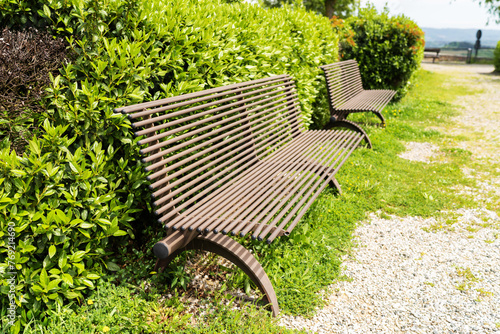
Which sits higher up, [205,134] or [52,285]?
[205,134]

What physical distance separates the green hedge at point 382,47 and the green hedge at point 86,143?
24.0 ft

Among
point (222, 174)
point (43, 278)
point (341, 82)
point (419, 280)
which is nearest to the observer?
point (43, 278)

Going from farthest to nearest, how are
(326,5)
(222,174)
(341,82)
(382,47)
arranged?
(326,5) < (382,47) < (341,82) < (222,174)

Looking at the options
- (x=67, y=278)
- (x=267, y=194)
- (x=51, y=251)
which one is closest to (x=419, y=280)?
(x=267, y=194)

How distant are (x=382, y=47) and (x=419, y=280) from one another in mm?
7792

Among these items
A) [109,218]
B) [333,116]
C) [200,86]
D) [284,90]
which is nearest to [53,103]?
[109,218]

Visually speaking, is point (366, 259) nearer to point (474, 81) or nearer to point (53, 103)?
point (53, 103)

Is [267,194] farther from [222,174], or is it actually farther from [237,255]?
[237,255]

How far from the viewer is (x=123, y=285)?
2.72m

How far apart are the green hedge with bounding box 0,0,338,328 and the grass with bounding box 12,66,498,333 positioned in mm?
211

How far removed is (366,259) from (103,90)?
2.61m

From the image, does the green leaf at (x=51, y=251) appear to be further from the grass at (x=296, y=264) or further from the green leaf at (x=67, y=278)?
the grass at (x=296, y=264)

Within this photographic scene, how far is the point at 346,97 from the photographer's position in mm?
6473

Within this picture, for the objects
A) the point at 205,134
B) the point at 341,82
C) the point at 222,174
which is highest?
the point at 205,134
